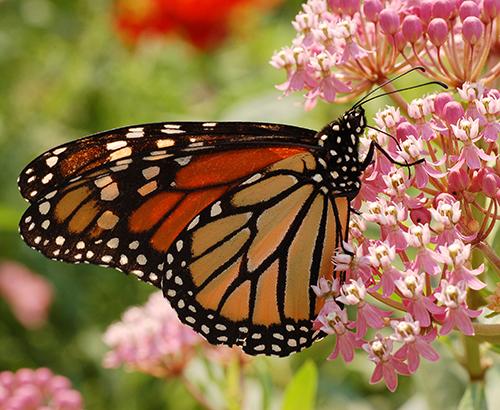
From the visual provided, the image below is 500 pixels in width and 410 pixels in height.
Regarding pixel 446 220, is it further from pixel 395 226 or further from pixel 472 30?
pixel 472 30

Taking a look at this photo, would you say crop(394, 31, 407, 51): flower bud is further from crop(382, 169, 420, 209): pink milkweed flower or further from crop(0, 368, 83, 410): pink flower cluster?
crop(0, 368, 83, 410): pink flower cluster

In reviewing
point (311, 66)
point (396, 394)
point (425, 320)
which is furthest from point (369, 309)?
point (396, 394)

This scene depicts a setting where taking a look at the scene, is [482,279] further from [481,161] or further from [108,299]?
[108,299]

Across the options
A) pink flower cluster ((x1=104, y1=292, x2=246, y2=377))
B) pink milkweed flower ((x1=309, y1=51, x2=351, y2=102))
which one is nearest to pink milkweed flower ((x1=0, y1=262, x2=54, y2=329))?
pink flower cluster ((x1=104, y1=292, x2=246, y2=377))

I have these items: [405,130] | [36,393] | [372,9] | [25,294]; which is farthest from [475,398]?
[25,294]

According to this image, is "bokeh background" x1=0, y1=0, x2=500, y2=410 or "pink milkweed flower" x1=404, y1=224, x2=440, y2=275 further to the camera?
"bokeh background" x1=0, y1=0, x2=500, y2=410

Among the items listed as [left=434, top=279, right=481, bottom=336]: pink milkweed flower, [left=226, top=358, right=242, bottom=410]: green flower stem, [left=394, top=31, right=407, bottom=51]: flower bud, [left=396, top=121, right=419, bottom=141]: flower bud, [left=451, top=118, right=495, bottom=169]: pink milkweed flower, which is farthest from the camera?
[left=226, top=358, right=242, bottom=410]: green flower stem
